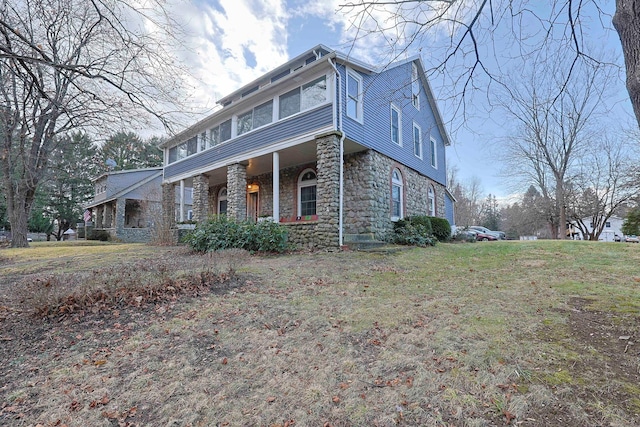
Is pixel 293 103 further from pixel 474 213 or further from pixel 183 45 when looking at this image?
pixel 474 213

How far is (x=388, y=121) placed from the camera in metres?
11.3

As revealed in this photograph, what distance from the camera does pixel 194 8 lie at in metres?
4.59

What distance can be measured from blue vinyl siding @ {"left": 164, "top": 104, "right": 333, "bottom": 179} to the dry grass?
6.42 metres

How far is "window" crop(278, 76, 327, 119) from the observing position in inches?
374

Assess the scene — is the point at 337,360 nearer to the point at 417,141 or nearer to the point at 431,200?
the point at 417,141

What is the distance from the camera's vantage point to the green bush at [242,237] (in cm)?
879

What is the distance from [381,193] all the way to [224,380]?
355 inches

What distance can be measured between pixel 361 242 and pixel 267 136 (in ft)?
16.9

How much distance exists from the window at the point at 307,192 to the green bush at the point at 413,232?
11.3 feet

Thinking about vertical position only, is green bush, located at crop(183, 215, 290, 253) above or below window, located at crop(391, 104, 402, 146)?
below

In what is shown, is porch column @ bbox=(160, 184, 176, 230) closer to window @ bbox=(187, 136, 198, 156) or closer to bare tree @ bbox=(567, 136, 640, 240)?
window @ bbox=(187, 136, 198, 156)

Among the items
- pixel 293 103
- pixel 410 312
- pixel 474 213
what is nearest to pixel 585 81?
pixel 410 312

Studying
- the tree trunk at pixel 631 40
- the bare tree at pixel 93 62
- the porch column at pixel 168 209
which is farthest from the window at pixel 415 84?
the porch column at pixel 168 209

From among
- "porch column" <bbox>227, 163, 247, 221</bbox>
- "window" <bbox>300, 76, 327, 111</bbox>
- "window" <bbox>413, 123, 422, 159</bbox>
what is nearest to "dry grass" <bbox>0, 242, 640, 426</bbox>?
"window" <bbox>300, 76, 327, 111</bbox>
